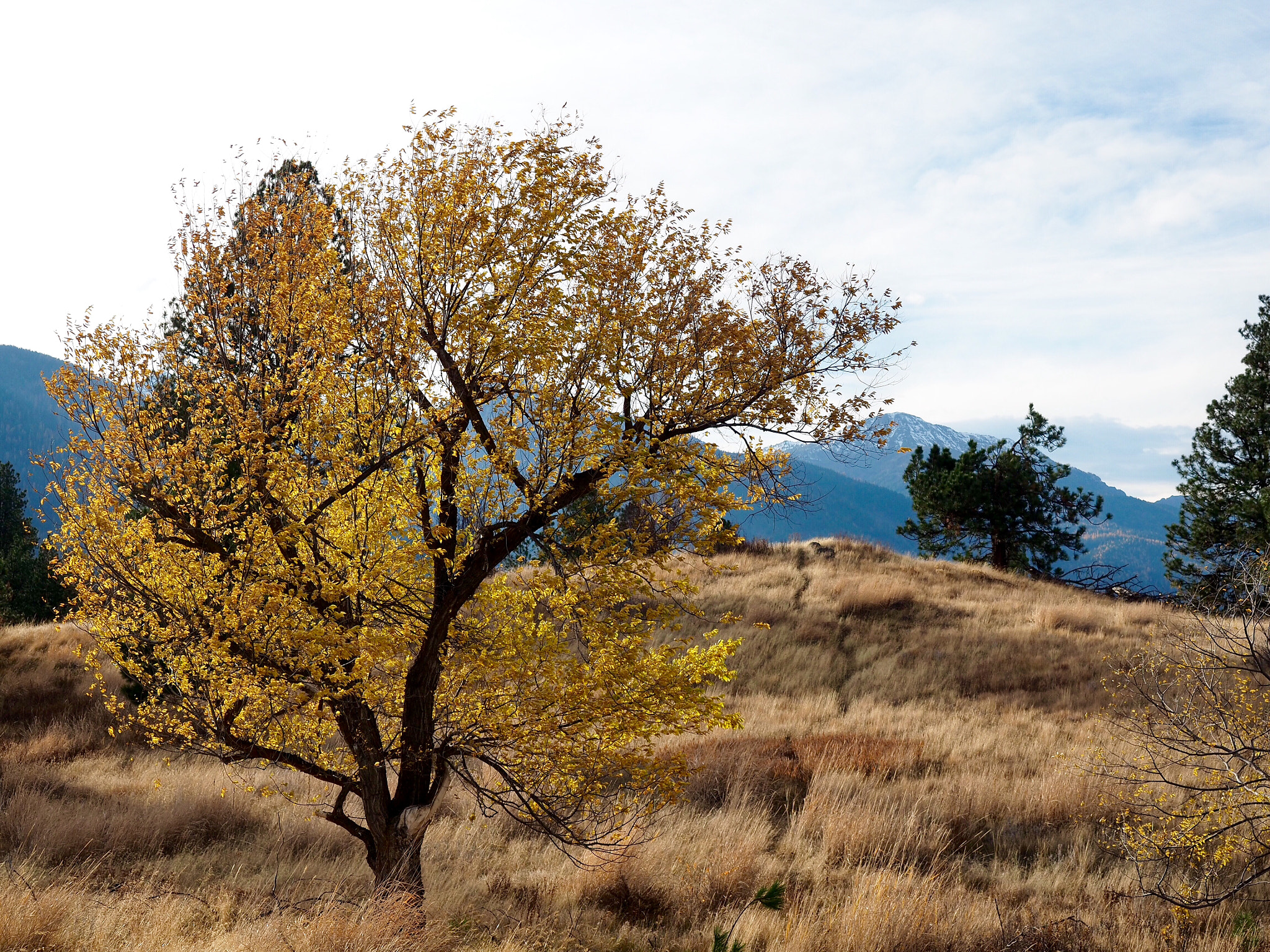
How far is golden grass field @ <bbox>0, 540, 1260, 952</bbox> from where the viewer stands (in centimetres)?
700

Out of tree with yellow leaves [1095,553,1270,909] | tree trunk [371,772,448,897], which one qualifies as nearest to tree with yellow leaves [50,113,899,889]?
tree trunk [371,772,448,897]

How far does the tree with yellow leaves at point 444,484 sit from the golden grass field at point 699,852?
1433mm

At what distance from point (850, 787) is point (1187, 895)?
169 inches

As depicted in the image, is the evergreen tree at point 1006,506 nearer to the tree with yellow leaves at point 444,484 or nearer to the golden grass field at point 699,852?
the golden grass field at point 699,852

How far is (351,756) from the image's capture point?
23.8ft

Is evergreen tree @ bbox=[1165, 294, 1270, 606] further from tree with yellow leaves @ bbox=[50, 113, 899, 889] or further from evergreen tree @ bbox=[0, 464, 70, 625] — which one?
evergreen tree @ bbox=[0, 464, 70, 625]

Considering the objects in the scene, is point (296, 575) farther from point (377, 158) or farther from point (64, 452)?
point (377, 158)

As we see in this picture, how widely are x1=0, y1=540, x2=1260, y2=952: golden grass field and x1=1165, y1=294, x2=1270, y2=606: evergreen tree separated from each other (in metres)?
8.26

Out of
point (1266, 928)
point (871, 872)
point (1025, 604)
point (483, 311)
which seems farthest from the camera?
point (1025, 604)

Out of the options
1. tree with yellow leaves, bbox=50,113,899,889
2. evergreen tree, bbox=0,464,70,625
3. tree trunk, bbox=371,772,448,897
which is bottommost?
evergreen tree, bbox=0,464,70,625

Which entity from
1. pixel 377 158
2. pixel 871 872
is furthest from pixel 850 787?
pixel 377 158

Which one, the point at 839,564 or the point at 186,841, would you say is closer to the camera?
the point at 186,841

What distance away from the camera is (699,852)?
30.6 ft

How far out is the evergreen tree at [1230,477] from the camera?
22.9 m
